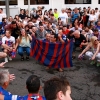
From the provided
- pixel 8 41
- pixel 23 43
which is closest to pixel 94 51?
pixel 23 43

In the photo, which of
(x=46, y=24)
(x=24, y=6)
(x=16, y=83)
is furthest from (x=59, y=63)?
(x=24, y=6)

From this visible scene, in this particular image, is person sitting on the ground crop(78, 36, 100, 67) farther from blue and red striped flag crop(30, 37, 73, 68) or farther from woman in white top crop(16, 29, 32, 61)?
woman in white top crop(16, 29, 32, 61)

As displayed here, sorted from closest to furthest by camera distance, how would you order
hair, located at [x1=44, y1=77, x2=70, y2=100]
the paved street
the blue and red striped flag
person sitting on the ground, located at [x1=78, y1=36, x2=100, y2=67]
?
hair, located at [x1=44, y1=77, x2=70, y2=100], the paved street, the blue and red striped flag, person sitting on the ground, located at [x1=78, y1=36, x2=100, y2=67]

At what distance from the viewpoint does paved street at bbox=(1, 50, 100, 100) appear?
6.11m

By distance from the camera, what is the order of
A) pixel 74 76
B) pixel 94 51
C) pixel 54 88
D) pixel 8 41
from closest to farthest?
pixel 54 88 < pixel 74 76 < pixel 94 51 < pixel 8 41

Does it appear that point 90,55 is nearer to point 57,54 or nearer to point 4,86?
point 57,54

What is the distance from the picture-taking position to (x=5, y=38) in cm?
915

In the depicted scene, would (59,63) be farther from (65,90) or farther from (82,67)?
(65,90)

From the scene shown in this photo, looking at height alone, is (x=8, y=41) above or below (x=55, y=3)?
below

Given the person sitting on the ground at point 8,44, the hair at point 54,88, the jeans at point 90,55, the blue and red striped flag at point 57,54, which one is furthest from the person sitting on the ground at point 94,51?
the hair at point 54,88

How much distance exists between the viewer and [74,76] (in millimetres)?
7402

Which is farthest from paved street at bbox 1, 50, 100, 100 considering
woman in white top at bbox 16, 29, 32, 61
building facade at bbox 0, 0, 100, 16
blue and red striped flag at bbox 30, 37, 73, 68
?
building facade at bbox 0, 0, 100, 16

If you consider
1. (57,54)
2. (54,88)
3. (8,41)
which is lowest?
(57,54)

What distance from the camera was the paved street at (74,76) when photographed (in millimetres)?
6105
